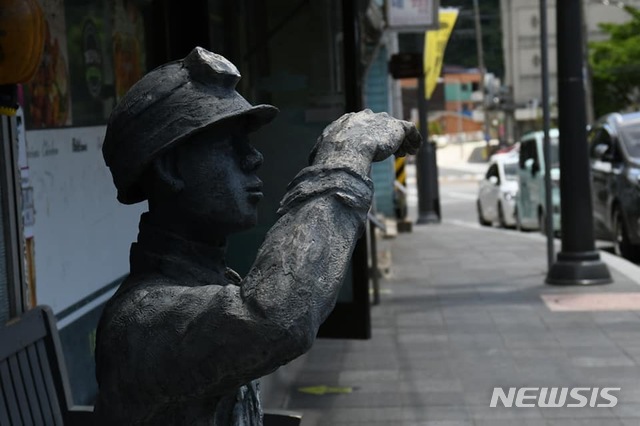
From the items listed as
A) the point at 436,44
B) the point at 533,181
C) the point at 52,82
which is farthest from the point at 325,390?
the point at 436,44

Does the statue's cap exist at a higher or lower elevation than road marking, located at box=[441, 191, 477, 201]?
higher

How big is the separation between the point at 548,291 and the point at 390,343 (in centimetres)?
298

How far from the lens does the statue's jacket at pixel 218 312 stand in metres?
2.05

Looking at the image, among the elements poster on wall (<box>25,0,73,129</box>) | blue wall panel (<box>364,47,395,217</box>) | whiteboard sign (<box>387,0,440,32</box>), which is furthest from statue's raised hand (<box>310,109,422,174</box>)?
blue wall panel (<box>364,47,395,217</box>)

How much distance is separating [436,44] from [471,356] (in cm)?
1928

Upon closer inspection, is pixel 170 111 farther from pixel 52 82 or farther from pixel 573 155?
pixel 573 155

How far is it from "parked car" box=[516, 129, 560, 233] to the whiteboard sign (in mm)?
2837

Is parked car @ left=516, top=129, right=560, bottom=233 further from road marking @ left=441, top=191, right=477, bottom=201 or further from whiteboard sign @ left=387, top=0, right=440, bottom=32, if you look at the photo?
road marking @ left=441, top=191, right=477, bottom=201

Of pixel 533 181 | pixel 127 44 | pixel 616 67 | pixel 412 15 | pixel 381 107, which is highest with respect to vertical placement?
pixel 412 15

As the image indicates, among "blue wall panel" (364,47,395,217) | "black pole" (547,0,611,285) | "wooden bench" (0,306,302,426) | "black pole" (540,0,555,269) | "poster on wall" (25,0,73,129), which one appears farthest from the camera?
"blue wall panel" (364,47,395,217)

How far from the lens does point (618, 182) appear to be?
15.6 m

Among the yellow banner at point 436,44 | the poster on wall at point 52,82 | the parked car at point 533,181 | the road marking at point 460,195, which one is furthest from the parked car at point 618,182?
the road marking at point 460,195

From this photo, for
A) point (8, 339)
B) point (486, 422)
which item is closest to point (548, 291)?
point (486, 422)

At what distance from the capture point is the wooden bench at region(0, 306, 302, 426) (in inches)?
172
